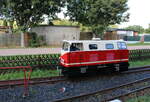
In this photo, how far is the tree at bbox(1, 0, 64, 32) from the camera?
25289mm

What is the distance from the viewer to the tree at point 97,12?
30.5 meters

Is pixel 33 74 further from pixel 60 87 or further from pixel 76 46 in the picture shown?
pixel 76 46

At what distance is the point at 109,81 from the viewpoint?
10117mm

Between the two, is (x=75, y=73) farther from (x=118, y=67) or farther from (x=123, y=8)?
(x=123, y=8)

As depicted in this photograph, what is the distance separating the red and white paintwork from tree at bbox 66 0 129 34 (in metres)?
20.3

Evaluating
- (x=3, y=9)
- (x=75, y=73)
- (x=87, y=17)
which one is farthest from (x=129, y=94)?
(x=87, y=17)

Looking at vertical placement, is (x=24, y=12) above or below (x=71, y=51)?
above

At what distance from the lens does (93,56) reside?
411 inches

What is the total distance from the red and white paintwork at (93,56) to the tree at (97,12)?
66.5ft

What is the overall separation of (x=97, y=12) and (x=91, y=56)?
21.8 m

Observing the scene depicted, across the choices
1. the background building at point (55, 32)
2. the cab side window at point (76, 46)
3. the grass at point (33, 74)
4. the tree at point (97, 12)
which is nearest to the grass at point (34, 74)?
the grass at point (33, 74)

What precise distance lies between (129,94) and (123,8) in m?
26.1

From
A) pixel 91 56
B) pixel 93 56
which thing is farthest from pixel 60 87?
pixel 93 56

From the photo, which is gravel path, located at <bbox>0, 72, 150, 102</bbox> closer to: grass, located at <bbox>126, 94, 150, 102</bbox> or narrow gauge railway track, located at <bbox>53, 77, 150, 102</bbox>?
narrow gauge railway track, located at <bbox>53, 77, 150, 102</bbox>
